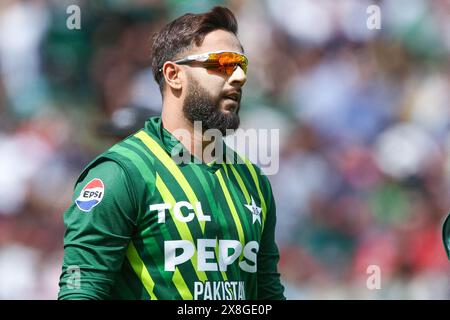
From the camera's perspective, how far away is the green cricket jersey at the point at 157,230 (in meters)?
2.50

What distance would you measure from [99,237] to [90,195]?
149 mm

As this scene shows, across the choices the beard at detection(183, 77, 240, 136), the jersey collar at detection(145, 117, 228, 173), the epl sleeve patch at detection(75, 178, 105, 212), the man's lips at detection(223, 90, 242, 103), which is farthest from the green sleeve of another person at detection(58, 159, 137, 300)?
the man's lips at detection(223, 90, 242, 103)

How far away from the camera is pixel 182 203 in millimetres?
2662

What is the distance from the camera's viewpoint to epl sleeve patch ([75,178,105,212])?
2531 mm

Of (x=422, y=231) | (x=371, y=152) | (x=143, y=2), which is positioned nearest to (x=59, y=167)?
(x=143, y=2)

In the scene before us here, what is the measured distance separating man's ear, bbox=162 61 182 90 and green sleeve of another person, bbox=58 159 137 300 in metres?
0.50

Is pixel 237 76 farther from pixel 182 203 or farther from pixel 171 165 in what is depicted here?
pixel 182 203

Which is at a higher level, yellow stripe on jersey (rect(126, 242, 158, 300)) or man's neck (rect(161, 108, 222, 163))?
man's neck (rect(161, 108, 222, 163))

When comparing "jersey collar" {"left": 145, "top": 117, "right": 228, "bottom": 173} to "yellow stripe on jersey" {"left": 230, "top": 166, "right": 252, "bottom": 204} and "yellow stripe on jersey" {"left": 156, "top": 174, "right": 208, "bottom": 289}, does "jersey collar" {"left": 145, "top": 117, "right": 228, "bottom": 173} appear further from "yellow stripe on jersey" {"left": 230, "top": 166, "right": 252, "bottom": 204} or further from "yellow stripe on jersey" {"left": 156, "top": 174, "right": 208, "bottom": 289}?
"yellow stripe on jersey" {"left": 156, "top": 174, "right": 208, "bottom": 289}

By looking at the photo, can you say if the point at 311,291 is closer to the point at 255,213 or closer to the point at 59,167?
the point at 59,167

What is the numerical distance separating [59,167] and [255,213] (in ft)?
8.44

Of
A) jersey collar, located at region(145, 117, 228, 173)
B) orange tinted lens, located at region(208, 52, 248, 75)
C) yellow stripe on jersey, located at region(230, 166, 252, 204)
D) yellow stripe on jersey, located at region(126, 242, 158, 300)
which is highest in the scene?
orange tinted lens, located at region(208, 52, 248, 75)

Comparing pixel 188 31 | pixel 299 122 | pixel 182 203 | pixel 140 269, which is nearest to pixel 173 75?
pixel 188 31

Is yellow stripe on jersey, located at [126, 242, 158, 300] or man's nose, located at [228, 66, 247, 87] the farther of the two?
man's nose, located at [228, 66, 247, 87]
